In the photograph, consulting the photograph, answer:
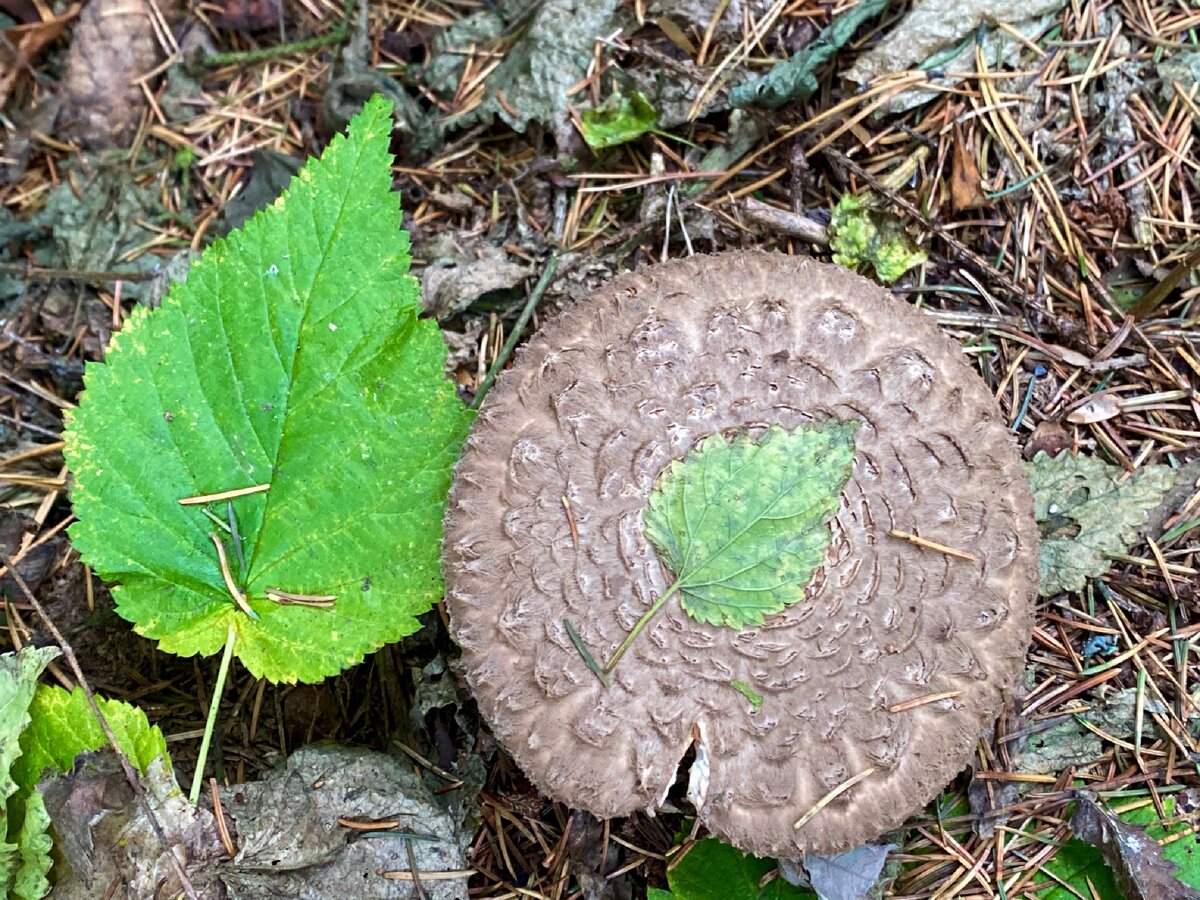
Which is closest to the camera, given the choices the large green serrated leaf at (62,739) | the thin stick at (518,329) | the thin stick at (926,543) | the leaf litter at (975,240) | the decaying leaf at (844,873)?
the thin stick at (926,543)

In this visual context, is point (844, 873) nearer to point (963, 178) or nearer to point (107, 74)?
point (963, 178)

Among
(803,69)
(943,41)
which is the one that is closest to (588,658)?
(803,69)

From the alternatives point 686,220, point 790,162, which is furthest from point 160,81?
point 790,162

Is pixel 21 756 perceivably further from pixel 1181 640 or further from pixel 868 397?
pixel 1181 640

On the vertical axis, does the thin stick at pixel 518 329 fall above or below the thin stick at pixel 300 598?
above

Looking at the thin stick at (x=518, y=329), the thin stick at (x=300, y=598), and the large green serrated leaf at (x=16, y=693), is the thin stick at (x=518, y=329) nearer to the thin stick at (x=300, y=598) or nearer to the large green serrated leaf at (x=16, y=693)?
the thin stick at (x=300, y=598)

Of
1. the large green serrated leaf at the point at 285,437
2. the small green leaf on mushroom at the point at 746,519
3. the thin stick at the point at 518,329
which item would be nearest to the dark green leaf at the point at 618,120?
the thin stick at the point at 518,329
